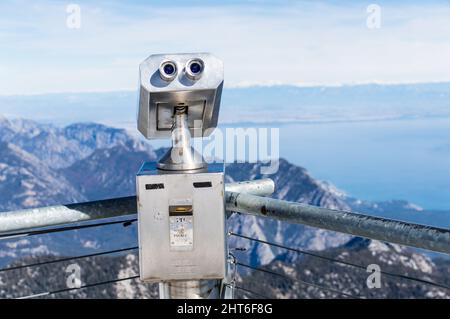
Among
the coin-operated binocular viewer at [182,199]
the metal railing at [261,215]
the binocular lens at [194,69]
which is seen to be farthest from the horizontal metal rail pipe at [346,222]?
the binocular lens at [194,69]

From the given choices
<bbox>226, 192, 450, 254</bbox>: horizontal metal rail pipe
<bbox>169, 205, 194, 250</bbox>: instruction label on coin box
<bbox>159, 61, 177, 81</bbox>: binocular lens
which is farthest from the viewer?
<bbox>169, 205, 194, 250</bbox>: instruction label on coin box

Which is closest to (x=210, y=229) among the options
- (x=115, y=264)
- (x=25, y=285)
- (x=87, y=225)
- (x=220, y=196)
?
(x=220, y=196)

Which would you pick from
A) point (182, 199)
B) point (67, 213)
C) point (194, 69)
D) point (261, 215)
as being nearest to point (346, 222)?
point (261, 215)

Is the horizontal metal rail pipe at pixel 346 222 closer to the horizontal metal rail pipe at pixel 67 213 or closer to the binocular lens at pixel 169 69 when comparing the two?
the horizontal metal rail pipe at pixel 67 213

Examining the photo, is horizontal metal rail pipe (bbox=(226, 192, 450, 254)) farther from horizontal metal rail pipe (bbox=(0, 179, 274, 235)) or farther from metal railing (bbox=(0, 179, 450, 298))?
horizontal metal rail pipe (bbox=(0, 179, 274, 235))

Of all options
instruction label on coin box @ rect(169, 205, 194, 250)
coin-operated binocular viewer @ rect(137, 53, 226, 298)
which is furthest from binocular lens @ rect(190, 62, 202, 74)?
instruction label on coin box @ rect(169, 205, 194, 250)

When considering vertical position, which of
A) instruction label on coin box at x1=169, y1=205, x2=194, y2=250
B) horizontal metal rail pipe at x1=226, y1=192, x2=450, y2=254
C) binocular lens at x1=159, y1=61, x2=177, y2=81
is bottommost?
instruction label on coin box at x1=169, y1=205, x2=194, y2=250
